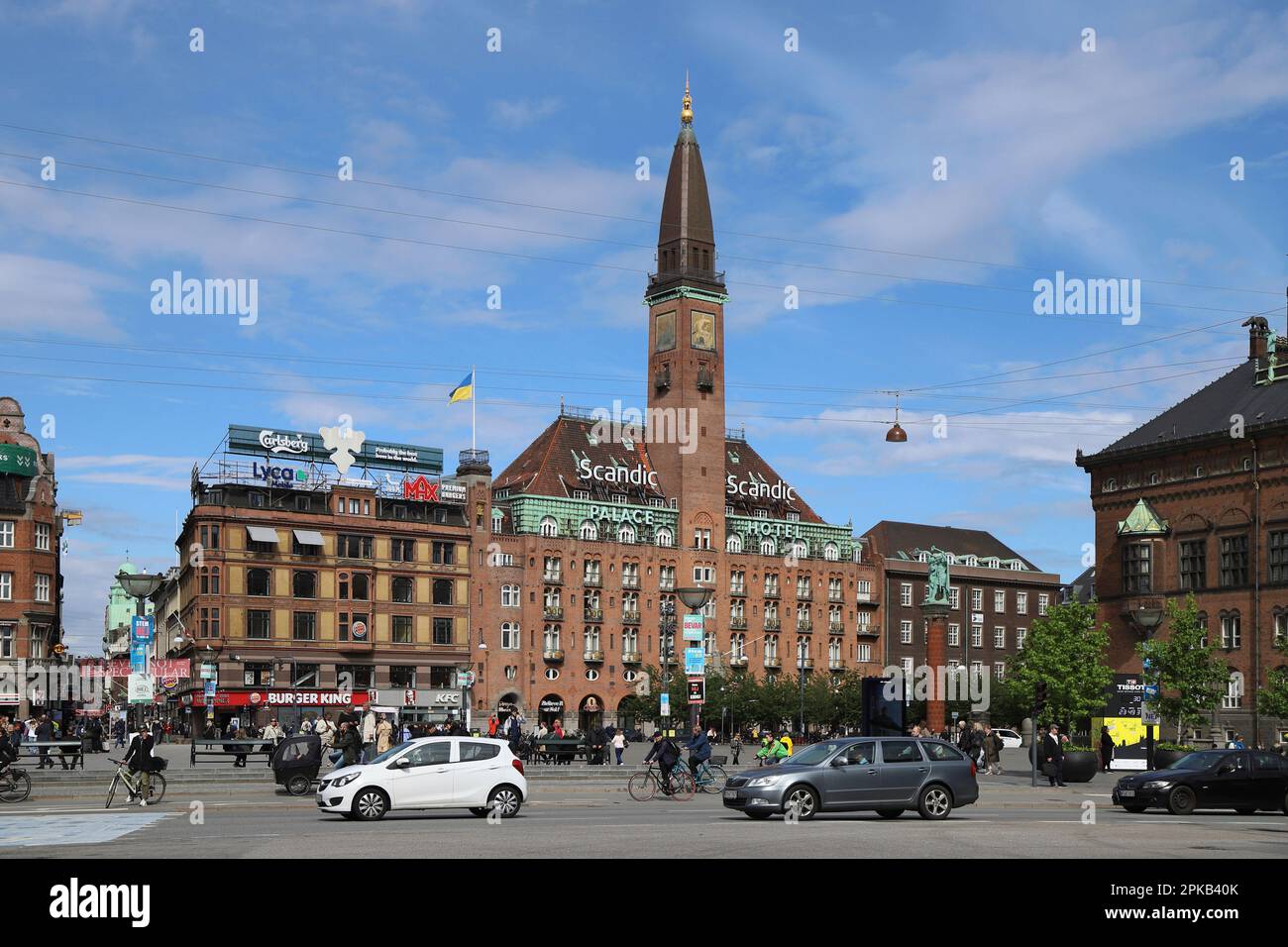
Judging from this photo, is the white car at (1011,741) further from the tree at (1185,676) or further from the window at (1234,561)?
the tree at (1185,676)

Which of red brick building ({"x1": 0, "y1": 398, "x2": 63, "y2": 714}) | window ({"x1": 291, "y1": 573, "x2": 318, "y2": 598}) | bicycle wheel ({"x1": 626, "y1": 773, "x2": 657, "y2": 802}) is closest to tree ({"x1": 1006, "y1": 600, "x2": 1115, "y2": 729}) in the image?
bicycle wheel ({"x1": 626, "y1": 773, "x2": 657, "y2": 802})

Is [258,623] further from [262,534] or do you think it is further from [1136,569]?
[1136,569]

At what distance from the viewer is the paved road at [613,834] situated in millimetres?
20672

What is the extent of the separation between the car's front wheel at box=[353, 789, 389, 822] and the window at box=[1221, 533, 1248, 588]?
58.3 meters

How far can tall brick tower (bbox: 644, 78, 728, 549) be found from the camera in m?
114

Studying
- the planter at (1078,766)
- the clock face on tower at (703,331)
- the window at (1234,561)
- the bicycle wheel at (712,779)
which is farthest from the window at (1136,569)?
the bicycle wheel at (712,779)

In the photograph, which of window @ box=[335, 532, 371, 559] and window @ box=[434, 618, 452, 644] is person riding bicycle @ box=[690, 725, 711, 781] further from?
window @ box=[434, 618, 452, 644]

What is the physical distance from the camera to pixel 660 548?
375 feet

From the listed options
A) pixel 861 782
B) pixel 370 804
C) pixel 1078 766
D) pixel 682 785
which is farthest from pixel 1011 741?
pixel 370 804

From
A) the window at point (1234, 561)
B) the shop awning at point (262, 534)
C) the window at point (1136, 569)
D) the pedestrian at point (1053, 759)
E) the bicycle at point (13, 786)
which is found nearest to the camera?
the bicycle at point (13, 786)

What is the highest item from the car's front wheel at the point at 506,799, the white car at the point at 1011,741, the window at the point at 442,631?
the window at the point at 442,631

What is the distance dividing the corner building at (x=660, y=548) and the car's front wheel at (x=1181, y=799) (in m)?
71.4
